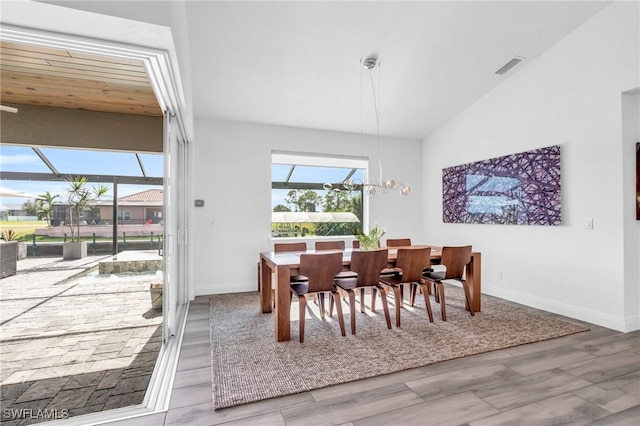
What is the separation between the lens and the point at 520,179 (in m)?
4.02

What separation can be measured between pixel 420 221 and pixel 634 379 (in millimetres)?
3830

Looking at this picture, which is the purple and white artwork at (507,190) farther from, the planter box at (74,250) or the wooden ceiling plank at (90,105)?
the planter box at (74,250)

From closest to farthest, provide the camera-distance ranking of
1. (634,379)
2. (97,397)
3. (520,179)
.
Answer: (97,397) → (634,379) → (520,179)

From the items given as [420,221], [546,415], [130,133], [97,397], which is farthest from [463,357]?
[130,133]

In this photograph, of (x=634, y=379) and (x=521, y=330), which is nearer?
(x=634, y=379)

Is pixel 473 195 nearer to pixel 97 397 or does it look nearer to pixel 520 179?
pixel 520 179

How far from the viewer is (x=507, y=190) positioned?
13.8 feet

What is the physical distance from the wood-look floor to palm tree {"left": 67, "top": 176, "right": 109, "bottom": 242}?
10.8 feet

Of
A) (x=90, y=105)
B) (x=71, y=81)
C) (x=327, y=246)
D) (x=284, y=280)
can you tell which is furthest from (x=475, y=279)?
(x=90, y=105)

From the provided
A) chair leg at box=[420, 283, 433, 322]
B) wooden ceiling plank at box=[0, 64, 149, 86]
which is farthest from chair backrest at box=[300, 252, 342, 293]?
wooden ceiling plank at box=[0, 64, 149, 86]

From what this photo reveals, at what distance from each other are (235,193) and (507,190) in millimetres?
3909

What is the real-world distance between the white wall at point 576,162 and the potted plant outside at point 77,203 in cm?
591

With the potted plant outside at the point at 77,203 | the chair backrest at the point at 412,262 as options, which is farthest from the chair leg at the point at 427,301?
the potted plant outside at the point at 77,203

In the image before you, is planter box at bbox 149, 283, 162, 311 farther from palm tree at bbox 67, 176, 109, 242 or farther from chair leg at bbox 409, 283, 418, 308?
chair leg at bbox 409, 283, 418, 308
